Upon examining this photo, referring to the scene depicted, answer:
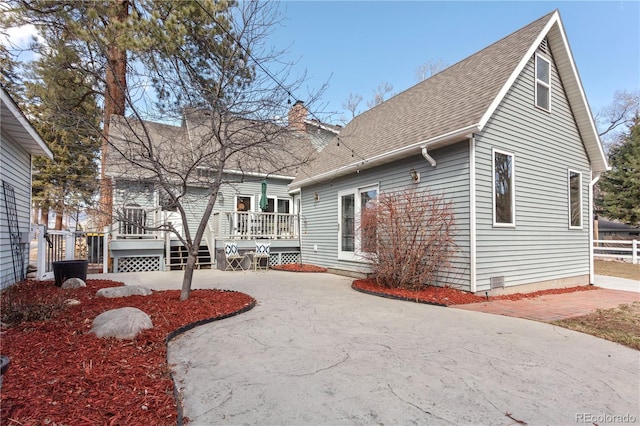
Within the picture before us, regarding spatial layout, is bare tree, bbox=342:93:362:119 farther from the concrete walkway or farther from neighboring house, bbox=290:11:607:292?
the concrete walkway

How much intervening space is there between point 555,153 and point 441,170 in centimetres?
353

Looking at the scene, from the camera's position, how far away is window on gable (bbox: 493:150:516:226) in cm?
666

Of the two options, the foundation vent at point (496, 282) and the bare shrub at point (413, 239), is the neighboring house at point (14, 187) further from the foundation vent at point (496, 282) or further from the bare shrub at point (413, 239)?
the foundation vent at point (496, 282)

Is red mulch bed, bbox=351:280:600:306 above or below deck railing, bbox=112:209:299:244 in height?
below

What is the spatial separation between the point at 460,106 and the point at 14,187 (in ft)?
31.2

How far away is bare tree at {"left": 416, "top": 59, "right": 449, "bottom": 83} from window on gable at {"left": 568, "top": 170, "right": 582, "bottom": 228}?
14.3 meters

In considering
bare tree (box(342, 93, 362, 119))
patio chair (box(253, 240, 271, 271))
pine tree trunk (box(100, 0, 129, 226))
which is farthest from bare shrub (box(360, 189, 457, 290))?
bare tree (box(342, 93, 362, 119))

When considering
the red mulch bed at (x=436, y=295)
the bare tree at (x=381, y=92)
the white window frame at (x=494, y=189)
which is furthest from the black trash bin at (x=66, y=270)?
the bare tree at (x=381, y=92)

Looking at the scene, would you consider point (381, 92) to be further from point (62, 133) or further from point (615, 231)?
point (615, 231)

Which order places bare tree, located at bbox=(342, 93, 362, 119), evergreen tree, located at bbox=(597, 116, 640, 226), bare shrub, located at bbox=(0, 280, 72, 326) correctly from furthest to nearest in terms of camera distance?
evergreen tree, located at bbox=(597, 116, 640, 226)
bare tree, located at bbox=(342, 93, 362, 119)
bare shrub, located at bbox=(0, 280, 72, 326)

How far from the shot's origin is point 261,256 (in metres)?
10.8

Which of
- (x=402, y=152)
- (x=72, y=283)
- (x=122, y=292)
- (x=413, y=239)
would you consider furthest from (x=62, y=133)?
(x=413, y=239)

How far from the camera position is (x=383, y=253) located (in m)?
6.93

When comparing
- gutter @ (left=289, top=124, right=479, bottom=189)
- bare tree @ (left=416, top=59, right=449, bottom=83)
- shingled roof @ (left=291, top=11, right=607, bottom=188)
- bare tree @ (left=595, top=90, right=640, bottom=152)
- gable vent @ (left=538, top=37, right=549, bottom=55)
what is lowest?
gutter @ (left=289, top=124, right=479, bottom=189)
